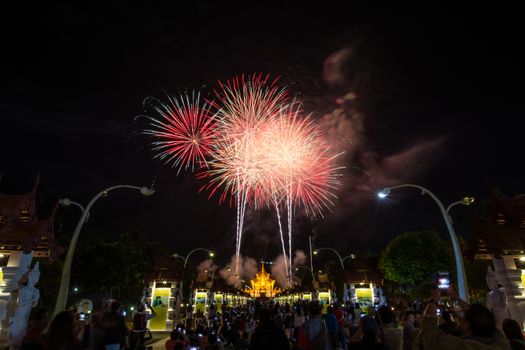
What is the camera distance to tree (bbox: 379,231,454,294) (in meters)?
40.8

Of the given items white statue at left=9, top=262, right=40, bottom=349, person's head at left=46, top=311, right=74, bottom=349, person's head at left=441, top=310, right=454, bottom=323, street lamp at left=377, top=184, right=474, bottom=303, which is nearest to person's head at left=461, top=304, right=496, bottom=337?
person's head at left=441, top=310, right=454, bottom=323

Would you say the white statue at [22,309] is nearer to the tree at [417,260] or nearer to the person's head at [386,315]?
the person's head at [386,315]

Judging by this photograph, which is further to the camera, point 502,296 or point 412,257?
point 412,257

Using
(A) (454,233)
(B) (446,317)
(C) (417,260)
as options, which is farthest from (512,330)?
(C) (417,260)

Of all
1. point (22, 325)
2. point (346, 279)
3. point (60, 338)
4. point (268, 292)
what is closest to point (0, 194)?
point (22, 325)

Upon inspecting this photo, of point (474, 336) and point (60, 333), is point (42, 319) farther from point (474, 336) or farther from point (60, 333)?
point (474, 336)

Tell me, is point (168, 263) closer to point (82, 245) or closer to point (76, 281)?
point (76, 281)

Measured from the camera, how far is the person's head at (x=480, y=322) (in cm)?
325

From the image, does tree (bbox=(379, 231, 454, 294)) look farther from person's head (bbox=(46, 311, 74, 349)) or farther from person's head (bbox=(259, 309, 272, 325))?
person's head (bbox=(46, 311, 74, 349))

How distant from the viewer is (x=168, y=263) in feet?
103

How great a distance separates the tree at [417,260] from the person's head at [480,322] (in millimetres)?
43104

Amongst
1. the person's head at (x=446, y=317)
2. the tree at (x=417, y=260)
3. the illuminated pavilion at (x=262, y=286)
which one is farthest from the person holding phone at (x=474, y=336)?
the illuminated pavilion at (x=262, y=286)

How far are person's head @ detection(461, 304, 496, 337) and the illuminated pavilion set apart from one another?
172 m

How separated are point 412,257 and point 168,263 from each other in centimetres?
3179
